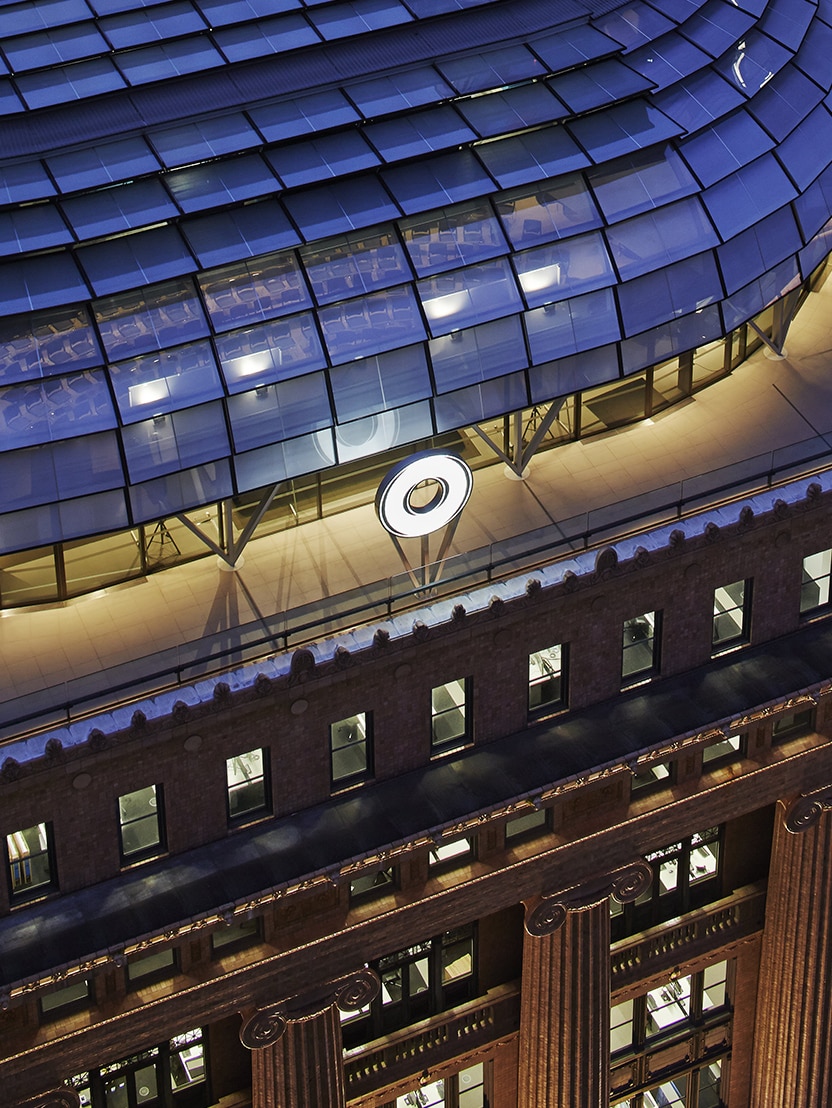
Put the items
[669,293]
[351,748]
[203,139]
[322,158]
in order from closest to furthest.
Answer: [203,139]
[322,158]
[351,748]
[669,293]

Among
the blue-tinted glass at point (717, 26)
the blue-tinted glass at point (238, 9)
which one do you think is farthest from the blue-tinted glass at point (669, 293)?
the blue-tinted glass at point (238, 9)

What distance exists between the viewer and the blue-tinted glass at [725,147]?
224ft

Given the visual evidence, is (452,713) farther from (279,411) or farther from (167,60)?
(167,60)

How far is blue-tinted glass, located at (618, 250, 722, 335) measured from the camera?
6700cm

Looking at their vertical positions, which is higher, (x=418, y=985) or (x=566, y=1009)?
(x=418, y=985)

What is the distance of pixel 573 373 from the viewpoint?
2628 inches

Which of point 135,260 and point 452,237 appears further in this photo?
point 452,237

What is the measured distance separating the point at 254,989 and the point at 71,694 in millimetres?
10769

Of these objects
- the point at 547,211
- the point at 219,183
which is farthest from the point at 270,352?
the point at 547,211

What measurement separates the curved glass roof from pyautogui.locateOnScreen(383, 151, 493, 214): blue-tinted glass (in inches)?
2.5

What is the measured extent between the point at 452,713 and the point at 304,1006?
9.49 m

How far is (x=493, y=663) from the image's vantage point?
6444cm

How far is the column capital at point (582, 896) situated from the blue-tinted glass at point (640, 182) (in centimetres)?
1991

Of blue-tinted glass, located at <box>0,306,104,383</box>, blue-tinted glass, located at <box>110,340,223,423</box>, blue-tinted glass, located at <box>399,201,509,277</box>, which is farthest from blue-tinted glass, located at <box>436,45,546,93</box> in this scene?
blue-tinted glass, located at <box>0,306,104,383</box>
